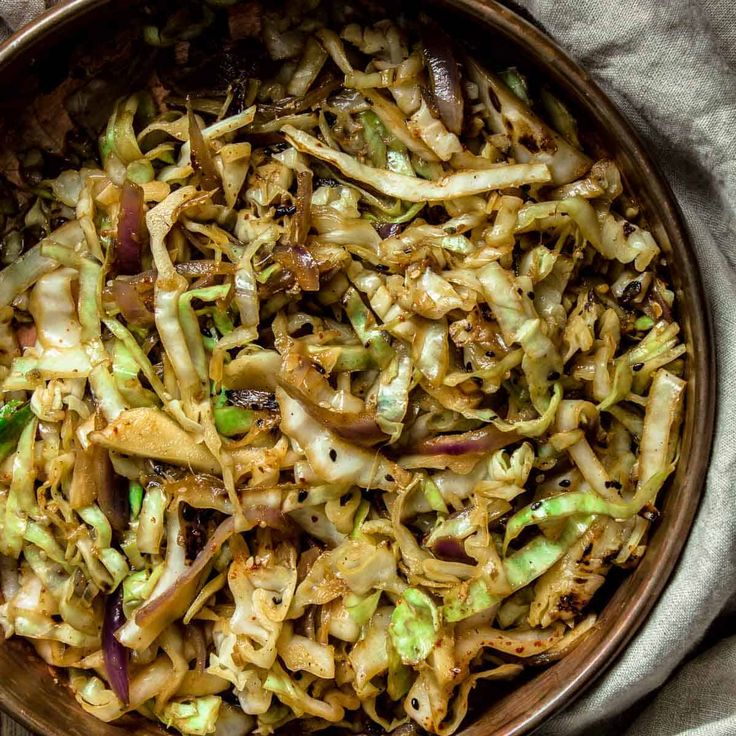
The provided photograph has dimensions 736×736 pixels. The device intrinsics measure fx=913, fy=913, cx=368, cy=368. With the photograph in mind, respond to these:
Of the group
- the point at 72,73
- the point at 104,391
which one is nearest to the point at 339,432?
the point at 104,391

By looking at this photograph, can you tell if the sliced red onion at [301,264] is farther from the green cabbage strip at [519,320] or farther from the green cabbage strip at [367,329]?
the green cabbage strip at [519,320]

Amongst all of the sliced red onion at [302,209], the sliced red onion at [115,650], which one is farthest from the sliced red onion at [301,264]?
the sliced red onion at [115,650]

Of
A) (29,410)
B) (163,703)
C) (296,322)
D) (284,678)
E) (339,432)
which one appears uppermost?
(296,322)

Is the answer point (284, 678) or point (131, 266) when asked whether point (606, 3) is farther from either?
point (284, 678)

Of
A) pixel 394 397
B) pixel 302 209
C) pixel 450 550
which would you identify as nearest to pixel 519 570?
pixel 450 550

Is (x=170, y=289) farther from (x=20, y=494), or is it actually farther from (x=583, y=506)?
(x=583, y=506)

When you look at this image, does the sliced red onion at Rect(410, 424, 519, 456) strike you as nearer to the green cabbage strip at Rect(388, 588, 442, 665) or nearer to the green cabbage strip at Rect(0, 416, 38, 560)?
the green cabbage strip at Rect(388, 588, 442, 665)
